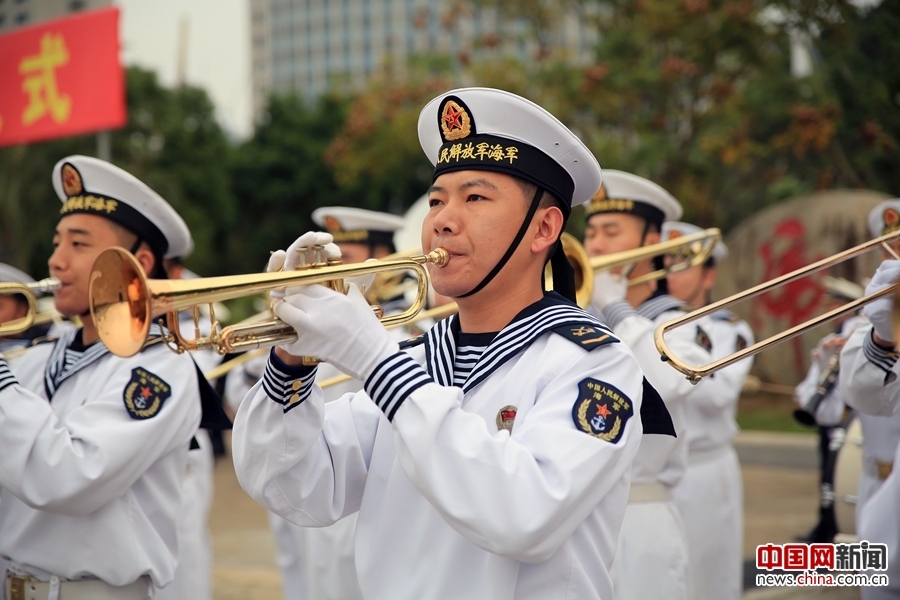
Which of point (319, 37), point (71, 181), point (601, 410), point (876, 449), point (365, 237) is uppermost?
point (319, 37)

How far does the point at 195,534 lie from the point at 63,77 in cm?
783

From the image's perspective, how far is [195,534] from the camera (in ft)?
16.8

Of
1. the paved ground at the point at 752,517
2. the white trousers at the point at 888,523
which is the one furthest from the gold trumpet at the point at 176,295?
the paved ground at the point at 752,517

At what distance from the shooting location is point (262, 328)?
221 cm

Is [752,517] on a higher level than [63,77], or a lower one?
lower

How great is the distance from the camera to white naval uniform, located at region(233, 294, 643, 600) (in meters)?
2.10

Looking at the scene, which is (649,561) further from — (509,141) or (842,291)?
(842,291)

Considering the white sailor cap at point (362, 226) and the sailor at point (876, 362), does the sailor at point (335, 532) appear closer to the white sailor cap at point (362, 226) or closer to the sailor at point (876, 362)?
the white sailor cap at point (362, 226)

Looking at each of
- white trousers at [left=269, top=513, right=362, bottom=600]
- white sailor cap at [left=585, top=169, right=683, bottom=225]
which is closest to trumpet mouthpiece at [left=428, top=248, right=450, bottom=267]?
white trousers at [left=269, top=513, right=362, bottom=600]

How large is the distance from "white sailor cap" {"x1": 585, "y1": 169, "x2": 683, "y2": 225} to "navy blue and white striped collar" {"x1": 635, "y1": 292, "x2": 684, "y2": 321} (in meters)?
0.41

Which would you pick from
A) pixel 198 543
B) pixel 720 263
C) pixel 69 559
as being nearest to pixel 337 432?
pixel 69 559

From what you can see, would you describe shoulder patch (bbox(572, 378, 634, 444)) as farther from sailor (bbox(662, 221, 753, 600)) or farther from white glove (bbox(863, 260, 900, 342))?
sailor (bbox(662, 221, 753, 600))

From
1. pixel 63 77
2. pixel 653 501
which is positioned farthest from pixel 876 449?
pixel 63 77

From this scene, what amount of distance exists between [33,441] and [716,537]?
3.60 metres
